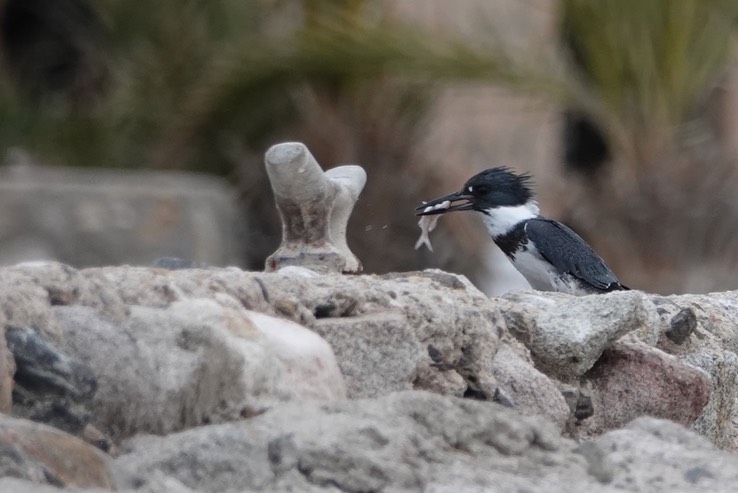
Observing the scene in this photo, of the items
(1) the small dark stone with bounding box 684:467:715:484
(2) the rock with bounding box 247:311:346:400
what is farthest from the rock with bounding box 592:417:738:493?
(2) the rock with bounding box 247:311:346:400

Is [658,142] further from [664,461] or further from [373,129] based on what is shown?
[664,461]

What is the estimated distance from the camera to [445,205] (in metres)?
5.35

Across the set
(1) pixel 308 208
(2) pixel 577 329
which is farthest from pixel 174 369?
(2) pixel 577 329

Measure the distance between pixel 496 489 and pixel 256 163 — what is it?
8.21 metres

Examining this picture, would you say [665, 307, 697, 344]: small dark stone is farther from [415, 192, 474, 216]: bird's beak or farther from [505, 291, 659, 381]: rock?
[415, 192, 474, 216]: bird's beak

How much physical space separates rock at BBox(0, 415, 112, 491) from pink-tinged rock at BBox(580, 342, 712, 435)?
1379mm

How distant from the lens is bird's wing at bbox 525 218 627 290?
5176 millimetres

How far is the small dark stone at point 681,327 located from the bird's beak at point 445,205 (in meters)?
1.31

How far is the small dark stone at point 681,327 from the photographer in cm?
367

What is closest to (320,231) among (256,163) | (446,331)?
(446,331)

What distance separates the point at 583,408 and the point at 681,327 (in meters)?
0.46

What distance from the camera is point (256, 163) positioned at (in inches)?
407

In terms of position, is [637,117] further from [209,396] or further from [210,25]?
[209,396]

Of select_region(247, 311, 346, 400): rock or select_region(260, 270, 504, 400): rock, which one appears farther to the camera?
select_region(260, 270, 504, 400): rock
